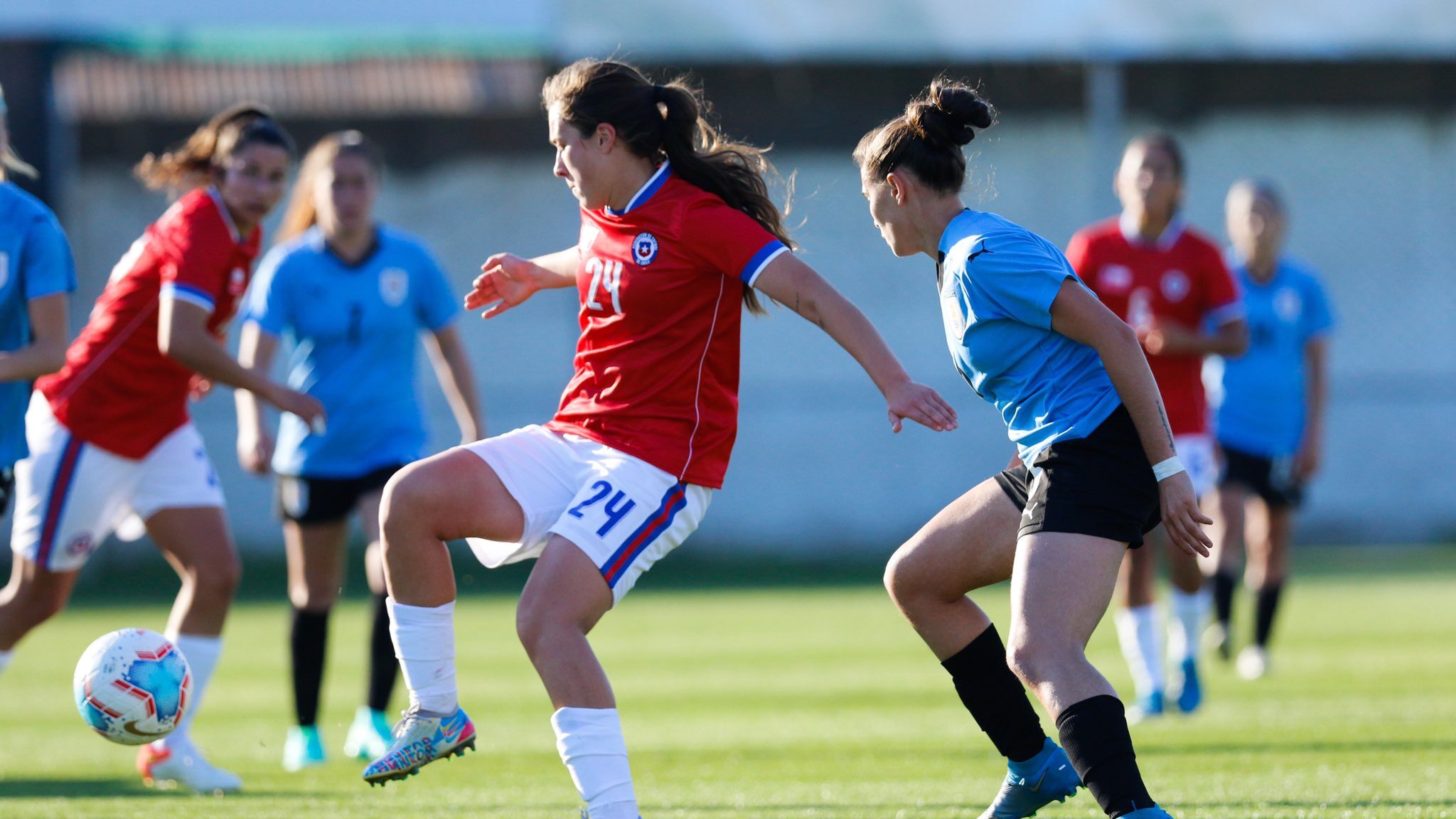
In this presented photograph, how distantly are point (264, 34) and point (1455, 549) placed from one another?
1587 centimetres

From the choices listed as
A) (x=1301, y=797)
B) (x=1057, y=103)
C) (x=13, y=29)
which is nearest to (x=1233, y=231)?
(x=1301, y=797)

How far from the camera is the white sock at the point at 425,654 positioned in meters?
4.39

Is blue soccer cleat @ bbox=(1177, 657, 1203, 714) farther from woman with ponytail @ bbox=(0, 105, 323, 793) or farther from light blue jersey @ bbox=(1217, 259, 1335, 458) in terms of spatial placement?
woman with ponytail @ bbox=(0, 105, 323, 793)

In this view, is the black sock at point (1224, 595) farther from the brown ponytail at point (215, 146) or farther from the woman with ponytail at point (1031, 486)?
the brown ponytail at point (215, 146)

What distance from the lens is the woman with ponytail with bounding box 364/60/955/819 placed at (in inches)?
166

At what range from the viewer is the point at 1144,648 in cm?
759

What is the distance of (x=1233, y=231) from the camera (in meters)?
10.2

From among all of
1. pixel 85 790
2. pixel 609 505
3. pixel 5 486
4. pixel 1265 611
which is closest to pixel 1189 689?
pixel 1265 611

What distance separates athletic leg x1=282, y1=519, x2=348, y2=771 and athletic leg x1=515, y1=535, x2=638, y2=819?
303 cm

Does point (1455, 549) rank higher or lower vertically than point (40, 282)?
lower

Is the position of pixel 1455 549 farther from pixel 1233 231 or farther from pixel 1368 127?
pixel 1233 231

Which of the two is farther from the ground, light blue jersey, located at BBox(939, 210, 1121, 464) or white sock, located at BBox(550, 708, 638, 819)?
light blue jersey, located at BBox(939, 210, 1121, 464)

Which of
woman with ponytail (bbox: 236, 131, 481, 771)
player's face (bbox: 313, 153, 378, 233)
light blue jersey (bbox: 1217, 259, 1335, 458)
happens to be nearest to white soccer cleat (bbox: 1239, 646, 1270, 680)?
light blue jersey (bbox: 1217, 259, 1335, 458)

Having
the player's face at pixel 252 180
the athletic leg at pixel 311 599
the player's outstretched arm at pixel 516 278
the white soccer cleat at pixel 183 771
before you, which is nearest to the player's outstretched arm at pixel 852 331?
the player's outstretched arm at pixel 516 278
